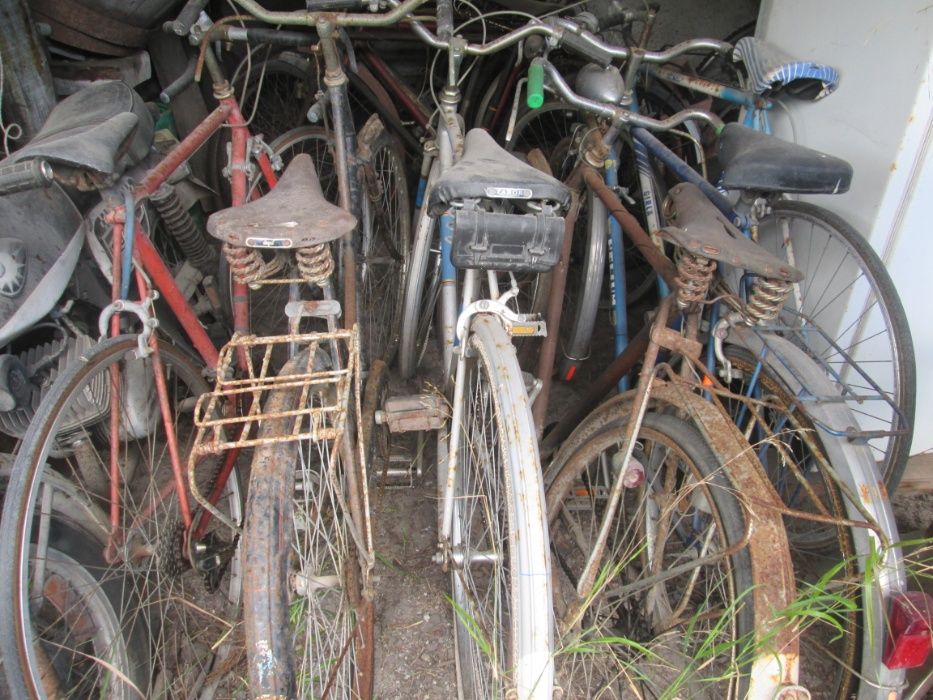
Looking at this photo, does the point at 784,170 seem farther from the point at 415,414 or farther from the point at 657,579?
the point at 415,414

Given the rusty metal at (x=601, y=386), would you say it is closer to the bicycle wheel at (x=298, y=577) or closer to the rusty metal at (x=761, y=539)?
the rusty metal at (x=761, y=539)

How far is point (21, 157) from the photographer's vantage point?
5.38 feet

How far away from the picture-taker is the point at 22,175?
62.9 inches

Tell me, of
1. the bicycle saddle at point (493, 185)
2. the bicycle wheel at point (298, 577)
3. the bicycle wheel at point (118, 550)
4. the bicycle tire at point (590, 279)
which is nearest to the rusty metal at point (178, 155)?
the bicycle wheel at point (118, 550)

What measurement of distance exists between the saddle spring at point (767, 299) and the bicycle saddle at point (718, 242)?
0.12 feet

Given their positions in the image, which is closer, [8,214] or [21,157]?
[21,157]

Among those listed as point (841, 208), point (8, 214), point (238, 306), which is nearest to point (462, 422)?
point (238, 306)

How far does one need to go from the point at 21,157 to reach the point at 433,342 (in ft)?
7.16

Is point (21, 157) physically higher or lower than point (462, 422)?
higher

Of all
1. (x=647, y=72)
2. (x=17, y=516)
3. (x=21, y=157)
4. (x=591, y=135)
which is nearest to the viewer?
(x=17, y=516)

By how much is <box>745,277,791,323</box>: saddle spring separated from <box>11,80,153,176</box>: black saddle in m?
1.90

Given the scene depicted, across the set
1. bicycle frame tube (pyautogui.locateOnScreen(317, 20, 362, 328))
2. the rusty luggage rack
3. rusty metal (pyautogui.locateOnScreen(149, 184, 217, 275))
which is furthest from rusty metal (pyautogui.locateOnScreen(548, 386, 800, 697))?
rusty metal (pyautogui.locateOnScreen(149, 184, 217, 275))

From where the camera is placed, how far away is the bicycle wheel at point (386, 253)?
116 inches

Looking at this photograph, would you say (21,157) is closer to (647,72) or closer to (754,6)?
(647,72)
